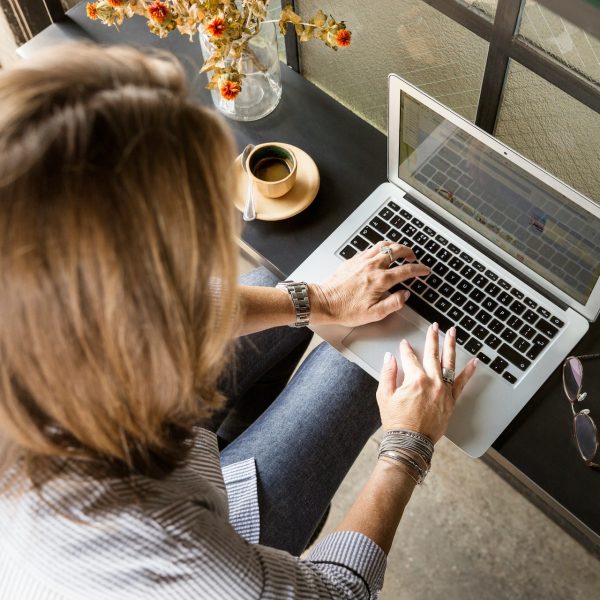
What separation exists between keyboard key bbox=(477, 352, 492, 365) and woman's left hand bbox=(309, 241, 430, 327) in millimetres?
141

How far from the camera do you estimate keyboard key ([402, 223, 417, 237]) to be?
120cm

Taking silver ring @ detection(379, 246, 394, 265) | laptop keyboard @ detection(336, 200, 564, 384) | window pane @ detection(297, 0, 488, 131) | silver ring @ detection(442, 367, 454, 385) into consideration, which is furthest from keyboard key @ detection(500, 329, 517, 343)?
window pane @ detection(297, 0, 488, 131)

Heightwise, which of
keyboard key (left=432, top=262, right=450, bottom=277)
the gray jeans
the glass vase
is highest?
the glass vase

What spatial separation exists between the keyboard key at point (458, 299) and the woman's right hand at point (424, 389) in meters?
0.06

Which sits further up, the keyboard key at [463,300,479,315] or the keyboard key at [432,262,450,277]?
the keyboard key at [432,262,450,277]

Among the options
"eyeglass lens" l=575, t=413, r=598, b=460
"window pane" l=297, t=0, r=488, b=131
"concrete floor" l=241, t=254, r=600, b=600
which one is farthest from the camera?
"concrete floor" l=241, t=254, r=600, b=600

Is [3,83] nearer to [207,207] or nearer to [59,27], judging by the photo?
[207,207]

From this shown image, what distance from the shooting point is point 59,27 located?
4.82 ft

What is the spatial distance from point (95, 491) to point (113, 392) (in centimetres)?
12

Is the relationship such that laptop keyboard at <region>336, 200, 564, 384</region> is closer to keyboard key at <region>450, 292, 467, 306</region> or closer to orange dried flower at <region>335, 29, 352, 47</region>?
keyboard key at <region>450, 292, 467, 306</region>

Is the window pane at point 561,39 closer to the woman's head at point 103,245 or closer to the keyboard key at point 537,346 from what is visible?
the keyboard key at point 537,346

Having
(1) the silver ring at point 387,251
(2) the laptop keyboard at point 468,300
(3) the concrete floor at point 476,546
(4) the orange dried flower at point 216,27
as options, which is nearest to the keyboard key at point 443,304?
(2) the laptop keyboard at point 468,300

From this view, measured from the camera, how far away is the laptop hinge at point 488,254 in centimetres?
113

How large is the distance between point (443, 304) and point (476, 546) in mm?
797
